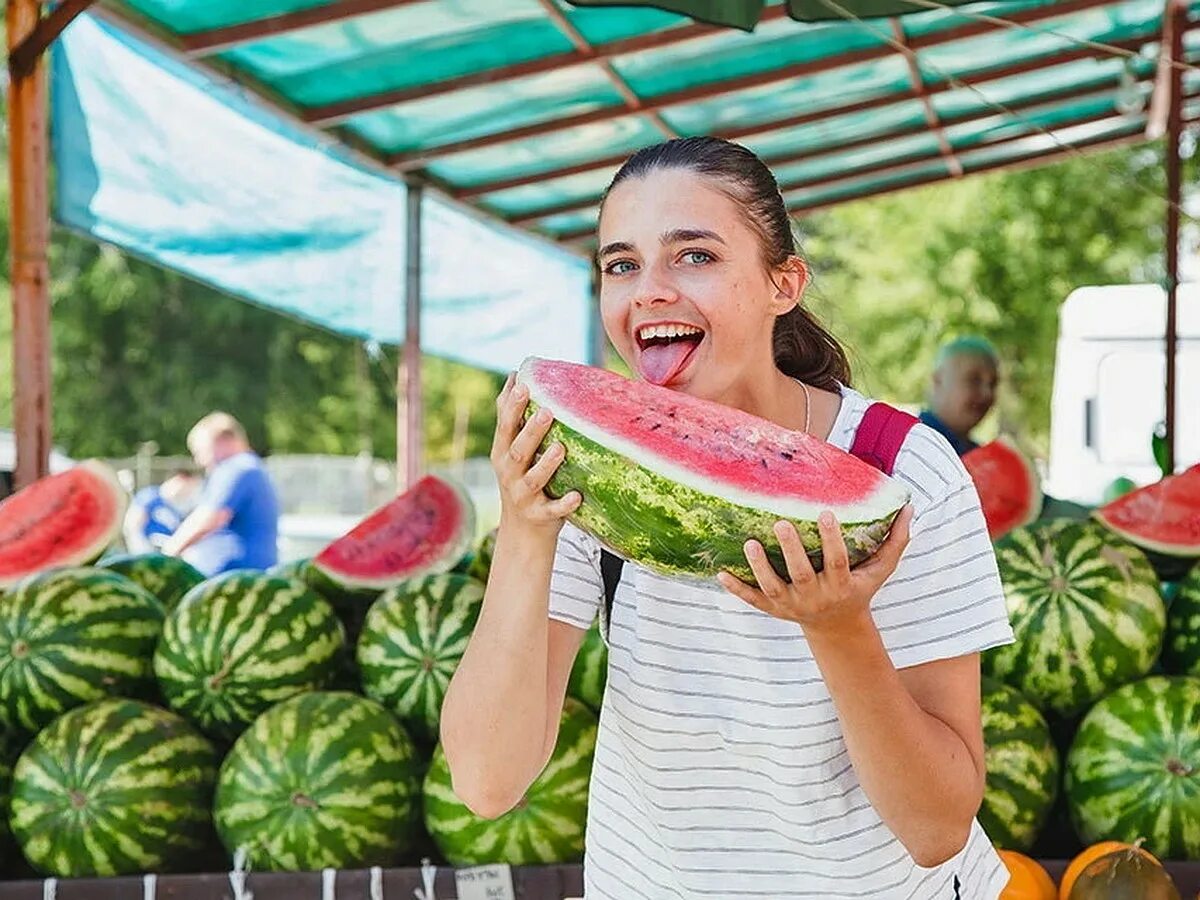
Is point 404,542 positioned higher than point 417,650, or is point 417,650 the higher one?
point 404,542

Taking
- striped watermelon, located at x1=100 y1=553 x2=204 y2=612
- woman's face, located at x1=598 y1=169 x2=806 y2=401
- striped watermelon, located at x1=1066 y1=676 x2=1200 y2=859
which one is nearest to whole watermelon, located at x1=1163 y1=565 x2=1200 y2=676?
striped watermelon, located at x1=1066 y1=676 x2=1200 y2=859

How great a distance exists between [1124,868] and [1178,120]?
17.4 ft

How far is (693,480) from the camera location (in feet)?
4.81

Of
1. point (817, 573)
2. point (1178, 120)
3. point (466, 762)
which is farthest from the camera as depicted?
point (1178, 120)

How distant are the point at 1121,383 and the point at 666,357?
31.1 feet

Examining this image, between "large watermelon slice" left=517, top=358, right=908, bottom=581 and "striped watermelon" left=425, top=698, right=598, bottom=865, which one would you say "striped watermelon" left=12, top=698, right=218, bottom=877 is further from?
"large watermelon slice" left=517, top=358, right=908, bottom=581

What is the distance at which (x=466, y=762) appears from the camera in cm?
164

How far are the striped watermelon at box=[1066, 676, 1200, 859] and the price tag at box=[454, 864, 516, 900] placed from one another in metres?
1.13

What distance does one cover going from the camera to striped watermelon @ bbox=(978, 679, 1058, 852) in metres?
2.77

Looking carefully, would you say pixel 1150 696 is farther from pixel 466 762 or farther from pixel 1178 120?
pixel 1178 120

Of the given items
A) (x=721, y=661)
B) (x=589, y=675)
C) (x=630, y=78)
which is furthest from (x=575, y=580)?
(x=630, y=78)

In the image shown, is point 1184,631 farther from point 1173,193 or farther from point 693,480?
point 1173,193

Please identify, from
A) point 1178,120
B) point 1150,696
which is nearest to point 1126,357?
point 1178,120

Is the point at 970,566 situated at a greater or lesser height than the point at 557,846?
greater
